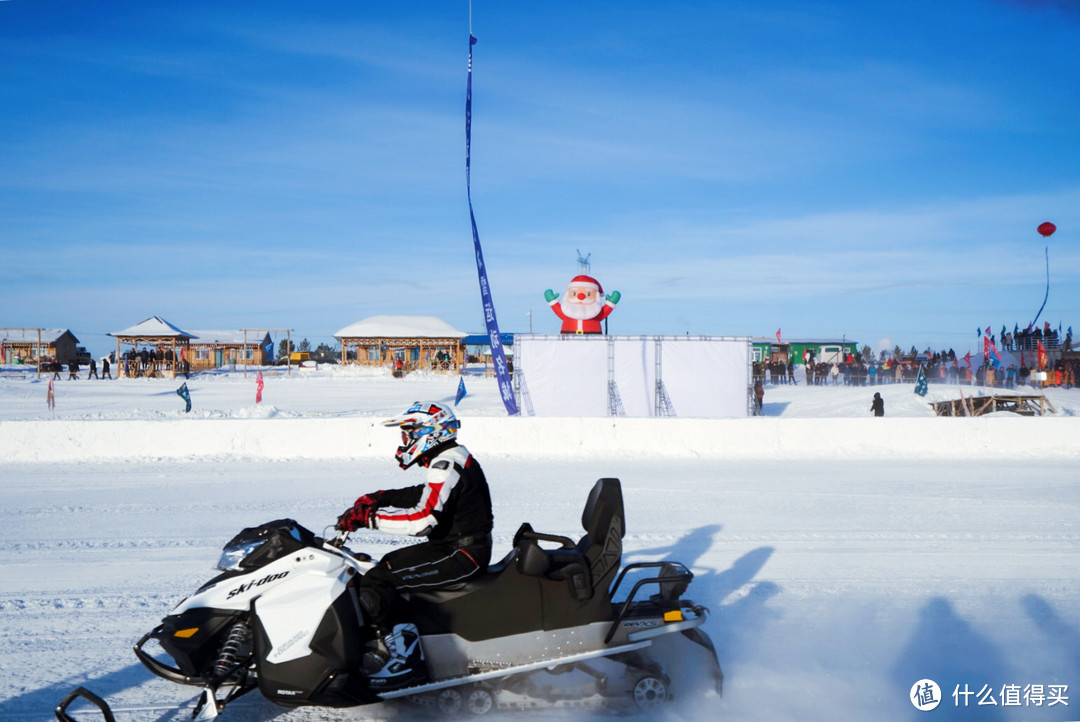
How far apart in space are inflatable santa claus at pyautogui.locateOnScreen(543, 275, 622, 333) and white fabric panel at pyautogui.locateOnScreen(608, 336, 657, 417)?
822 centimetres

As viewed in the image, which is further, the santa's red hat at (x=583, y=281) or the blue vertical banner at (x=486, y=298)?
the santa's red hat at (x=583, y=281)

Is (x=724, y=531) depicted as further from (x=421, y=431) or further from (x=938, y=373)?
(x=938, y=373)

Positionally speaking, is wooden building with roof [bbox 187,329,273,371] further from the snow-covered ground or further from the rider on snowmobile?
the rider on snowmobile

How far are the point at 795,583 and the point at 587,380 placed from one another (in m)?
14.5

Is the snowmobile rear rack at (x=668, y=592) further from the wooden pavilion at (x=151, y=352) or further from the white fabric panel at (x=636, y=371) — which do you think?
the wooden pavilion at (x=151, y=352)

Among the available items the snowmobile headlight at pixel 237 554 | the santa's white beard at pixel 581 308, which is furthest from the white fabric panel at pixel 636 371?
the snowmobile headlight at pixel 237 554

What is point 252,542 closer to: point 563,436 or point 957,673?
point 957,673

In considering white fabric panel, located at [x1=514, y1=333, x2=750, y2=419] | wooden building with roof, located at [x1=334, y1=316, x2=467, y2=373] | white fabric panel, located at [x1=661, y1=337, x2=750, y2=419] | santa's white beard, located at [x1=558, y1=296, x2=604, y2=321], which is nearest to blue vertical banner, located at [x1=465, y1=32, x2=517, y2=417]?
white fabric panel, located at [x1=514, y1=333, x2=750, y2=419]

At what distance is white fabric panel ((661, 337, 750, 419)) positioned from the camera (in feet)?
68.0

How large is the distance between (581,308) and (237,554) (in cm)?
2536

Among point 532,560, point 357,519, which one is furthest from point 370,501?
point 532,560

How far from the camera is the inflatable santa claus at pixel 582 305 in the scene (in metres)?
28.8

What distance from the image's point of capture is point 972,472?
1215cm

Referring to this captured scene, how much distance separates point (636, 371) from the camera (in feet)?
68.2
